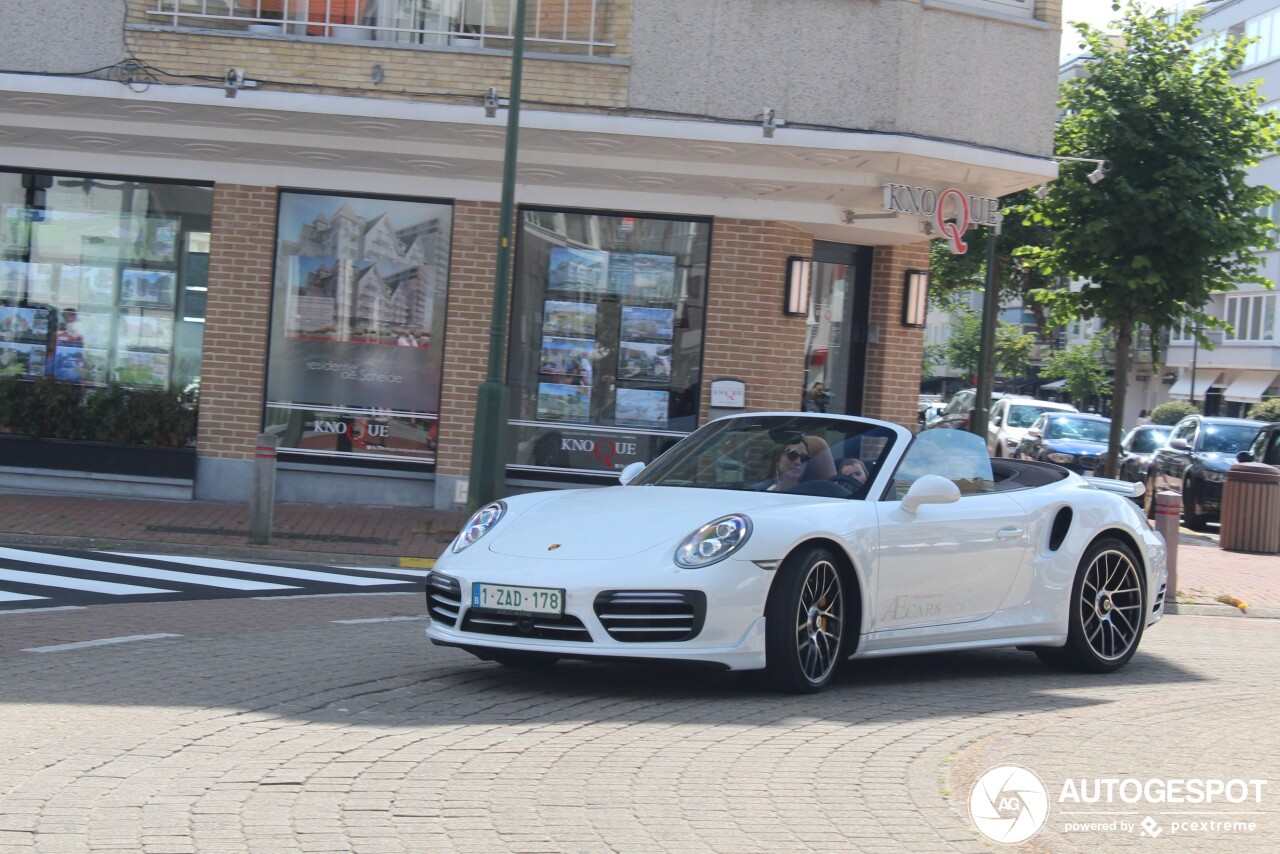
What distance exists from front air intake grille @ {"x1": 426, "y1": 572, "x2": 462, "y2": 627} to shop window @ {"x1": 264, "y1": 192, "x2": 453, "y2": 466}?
10.1 meters

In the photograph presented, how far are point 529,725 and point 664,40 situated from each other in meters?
11.4

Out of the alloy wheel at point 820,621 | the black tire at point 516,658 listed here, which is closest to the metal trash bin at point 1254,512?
the alloy wheel at point 820,621

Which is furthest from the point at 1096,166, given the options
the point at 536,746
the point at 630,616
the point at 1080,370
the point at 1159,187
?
the point at 1080,370

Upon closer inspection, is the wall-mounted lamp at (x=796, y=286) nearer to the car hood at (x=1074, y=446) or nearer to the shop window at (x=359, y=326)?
the shop window at (x=359, y=326)

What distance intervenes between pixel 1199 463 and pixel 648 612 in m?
18.6

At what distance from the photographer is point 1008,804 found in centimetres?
534

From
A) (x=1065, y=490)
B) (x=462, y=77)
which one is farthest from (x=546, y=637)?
(x=462, y=77)

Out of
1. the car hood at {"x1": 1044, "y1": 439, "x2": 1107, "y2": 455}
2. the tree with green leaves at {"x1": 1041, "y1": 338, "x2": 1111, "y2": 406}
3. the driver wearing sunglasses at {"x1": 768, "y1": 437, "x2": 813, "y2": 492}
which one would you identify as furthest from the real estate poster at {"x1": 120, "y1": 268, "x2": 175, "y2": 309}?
the tree with green leaves at {"x1": 1041, "y1": 338, "x2": 1111, "y2": 406}

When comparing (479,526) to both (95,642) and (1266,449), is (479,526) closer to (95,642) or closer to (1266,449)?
(95,642)

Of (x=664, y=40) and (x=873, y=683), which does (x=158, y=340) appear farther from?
(x=873, y=683)

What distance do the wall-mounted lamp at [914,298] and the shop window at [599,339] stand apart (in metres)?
3.00

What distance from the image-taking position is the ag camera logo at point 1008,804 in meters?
5.03

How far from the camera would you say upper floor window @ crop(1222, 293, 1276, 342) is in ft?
195

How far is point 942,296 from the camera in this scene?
39625 mm
